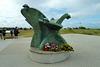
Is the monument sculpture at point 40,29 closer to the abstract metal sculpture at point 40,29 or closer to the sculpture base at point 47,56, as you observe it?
the abstract metal sculpture at point 40,29

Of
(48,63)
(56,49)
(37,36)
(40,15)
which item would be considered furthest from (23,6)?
(48,63)

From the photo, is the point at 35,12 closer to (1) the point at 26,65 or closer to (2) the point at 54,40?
(2) the point at 54,40

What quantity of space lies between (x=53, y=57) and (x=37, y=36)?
1.82 meters

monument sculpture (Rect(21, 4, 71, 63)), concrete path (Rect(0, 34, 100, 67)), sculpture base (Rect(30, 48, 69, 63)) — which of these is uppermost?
monument sculpture (Rect(21, 4, 71, 63))

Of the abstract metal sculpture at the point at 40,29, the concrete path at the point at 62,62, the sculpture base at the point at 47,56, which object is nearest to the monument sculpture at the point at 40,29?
the abstract metal sculpture at the point at 40,29

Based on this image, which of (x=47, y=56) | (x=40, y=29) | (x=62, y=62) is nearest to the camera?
(x=47, y=56)

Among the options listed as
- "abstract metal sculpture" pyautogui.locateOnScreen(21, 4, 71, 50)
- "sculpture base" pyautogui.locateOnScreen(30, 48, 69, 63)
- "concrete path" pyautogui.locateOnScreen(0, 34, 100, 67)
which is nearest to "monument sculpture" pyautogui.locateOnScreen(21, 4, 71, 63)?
"abstract metal sculpture" pyautogui.locateOnScreen(21, 4, 71, 50)

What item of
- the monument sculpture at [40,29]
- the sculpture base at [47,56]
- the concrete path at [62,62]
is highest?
the monument sculpture at [40,29]

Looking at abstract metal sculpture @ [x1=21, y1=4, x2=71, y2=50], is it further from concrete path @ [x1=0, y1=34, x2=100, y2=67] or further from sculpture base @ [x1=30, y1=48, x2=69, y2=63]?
concrete path @ [x1=0, y1=34, x2=100, y2=67]

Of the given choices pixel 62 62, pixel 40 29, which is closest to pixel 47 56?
pixel 62 62

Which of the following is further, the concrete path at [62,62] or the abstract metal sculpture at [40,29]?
the abstract metal sculpture at [40,29]

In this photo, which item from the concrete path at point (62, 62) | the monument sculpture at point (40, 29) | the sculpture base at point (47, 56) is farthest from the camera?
the monument sculpture at point (40, 29)

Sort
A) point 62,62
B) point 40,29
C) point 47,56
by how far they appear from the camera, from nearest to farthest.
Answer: point 47,56
point 62,62
point 40,29

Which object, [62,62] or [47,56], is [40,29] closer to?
[47,56]
